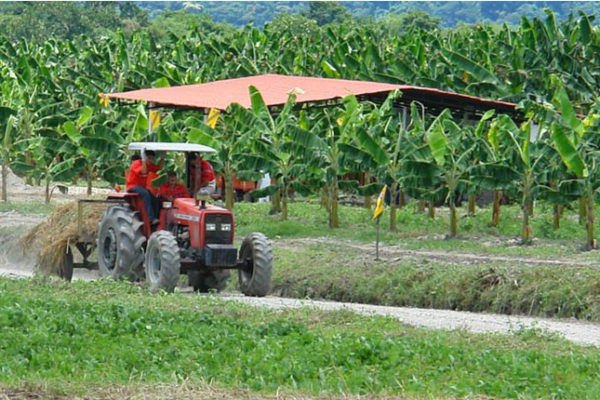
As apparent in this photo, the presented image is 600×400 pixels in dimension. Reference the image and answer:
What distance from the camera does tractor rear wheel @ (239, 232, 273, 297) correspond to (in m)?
16.0

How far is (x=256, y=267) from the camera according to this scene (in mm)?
15969

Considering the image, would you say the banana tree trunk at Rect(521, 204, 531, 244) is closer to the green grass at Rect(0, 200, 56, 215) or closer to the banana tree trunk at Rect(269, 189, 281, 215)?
the banana tree trunk at Rect(269, 189, 281, 215)

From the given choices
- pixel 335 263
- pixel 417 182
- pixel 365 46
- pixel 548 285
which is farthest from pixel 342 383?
pixel 365 46

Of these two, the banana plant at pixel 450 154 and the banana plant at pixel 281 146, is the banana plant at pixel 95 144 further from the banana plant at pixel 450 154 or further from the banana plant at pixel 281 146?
the banana plant at pixel 450 154

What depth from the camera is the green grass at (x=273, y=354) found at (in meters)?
9.36

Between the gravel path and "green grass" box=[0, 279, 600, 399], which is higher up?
"green grass" box=[0, 279, 600, 399]

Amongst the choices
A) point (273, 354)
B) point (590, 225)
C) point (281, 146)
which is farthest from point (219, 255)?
point (281, 146)

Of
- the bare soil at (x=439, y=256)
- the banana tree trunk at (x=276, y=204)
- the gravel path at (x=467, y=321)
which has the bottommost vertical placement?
the gravel path at (x=467, y=321)

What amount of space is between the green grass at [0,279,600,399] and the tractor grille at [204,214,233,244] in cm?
306

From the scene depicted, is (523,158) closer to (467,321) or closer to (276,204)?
(467,321)

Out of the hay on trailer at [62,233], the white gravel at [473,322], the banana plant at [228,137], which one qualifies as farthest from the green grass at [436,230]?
the hay on trailer at [62,233]

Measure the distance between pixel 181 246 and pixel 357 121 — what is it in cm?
786

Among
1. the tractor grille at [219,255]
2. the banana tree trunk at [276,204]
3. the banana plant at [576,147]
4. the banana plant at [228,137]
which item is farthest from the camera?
the banana tree trunk at [276,204]

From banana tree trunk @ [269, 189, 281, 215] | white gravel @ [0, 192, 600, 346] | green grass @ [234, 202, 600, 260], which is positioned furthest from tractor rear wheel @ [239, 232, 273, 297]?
banana tree trunk @ [269, 189, 281, 215]
